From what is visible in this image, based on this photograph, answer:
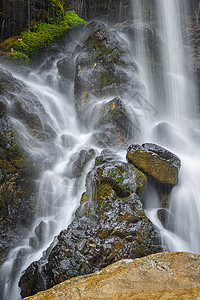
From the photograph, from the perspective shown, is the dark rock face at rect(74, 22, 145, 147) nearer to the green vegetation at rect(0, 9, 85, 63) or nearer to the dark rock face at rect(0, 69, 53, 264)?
the dark rock face at rect(0, 69, 53, 264)

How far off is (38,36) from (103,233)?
626 inches

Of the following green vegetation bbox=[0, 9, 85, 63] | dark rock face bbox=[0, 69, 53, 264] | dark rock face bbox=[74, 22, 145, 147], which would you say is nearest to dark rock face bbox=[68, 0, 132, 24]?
green vegetation bbox=[0, 9, 85, 63]

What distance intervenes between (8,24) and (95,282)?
17464 millimetres

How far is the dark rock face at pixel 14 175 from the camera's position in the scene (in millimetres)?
6980

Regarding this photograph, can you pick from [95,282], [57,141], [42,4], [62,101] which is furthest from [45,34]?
[95,282]

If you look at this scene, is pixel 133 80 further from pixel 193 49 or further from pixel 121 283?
pixel 121 283

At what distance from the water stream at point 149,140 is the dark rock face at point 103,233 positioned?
0.84 metres

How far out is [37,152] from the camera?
28.3ft

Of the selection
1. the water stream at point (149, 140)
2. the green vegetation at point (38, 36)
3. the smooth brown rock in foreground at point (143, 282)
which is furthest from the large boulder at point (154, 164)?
the green vegetation at point (38, 36)

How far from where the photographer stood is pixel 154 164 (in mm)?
6664

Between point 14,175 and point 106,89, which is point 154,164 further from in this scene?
point 106,89

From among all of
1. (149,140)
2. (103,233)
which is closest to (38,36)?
(149,140)

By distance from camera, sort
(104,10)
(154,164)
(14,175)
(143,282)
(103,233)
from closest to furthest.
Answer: (143,282), (103,233), (154,164), (14,175), (104,10)

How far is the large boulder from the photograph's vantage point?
665cm
